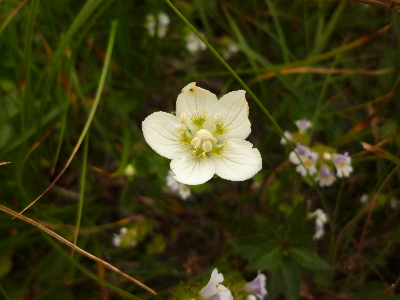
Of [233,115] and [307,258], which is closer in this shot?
[233,115]

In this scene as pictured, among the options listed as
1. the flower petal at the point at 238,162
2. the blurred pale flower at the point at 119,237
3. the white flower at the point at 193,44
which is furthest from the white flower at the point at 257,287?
the white flower at the point at 193,44

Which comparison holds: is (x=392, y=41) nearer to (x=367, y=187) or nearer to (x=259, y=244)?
(x=367, y=187)

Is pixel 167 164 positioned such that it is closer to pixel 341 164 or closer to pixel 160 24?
pixel 341 164

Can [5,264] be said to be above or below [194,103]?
below

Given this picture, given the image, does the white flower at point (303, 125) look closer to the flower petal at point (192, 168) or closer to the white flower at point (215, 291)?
the flower petal at point (192, 168)

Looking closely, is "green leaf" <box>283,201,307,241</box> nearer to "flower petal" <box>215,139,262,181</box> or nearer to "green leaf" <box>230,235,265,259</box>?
"green leaf" <box>230,235,265,259</box>

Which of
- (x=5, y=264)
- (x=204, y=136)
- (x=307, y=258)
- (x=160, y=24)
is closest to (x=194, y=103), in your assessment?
(x=204, y=136)

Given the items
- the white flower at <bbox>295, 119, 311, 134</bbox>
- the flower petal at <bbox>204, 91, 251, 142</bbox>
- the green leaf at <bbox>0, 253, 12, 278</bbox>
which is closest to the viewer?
the flower petal at <bbox>204, 91, 251, 142</bbox>

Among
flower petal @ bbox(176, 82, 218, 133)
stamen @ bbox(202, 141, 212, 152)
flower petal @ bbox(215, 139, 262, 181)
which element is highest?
flower petal @ bbox(176, 82, 218, 133)

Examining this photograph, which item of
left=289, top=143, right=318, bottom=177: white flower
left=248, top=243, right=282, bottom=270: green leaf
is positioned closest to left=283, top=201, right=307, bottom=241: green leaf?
left=248, top=243, right=282, bottom=270: green leaf
